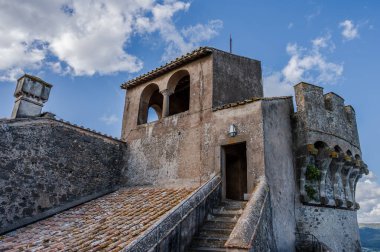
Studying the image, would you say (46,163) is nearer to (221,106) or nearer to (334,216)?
(221,106)

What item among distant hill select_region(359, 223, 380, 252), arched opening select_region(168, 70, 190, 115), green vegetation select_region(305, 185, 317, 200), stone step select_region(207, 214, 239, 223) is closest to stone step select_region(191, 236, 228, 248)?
stone step select_region(207, 214, 239, 223)

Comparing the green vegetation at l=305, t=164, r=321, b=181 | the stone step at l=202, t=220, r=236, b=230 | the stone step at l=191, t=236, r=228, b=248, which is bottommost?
the stone step at l=191, t=236, r=228, b=248

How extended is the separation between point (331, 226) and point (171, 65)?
8.28 meters

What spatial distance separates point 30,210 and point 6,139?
94.7 inches

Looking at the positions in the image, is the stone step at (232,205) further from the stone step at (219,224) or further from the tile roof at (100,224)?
the tile roof at (100,224)

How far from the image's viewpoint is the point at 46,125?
9.76 meters

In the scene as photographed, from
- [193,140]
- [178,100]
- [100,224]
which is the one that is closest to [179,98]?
[178,100]

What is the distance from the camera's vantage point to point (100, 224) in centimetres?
734

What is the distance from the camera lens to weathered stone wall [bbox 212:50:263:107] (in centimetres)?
998

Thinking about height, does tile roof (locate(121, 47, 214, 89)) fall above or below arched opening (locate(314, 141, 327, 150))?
above

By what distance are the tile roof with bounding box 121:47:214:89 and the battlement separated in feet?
11.9

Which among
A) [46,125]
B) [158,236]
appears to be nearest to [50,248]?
[158,236]

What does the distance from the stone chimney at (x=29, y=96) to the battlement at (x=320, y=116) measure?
31.7 feet

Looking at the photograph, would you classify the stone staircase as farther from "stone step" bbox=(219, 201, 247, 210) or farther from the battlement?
the battlement
